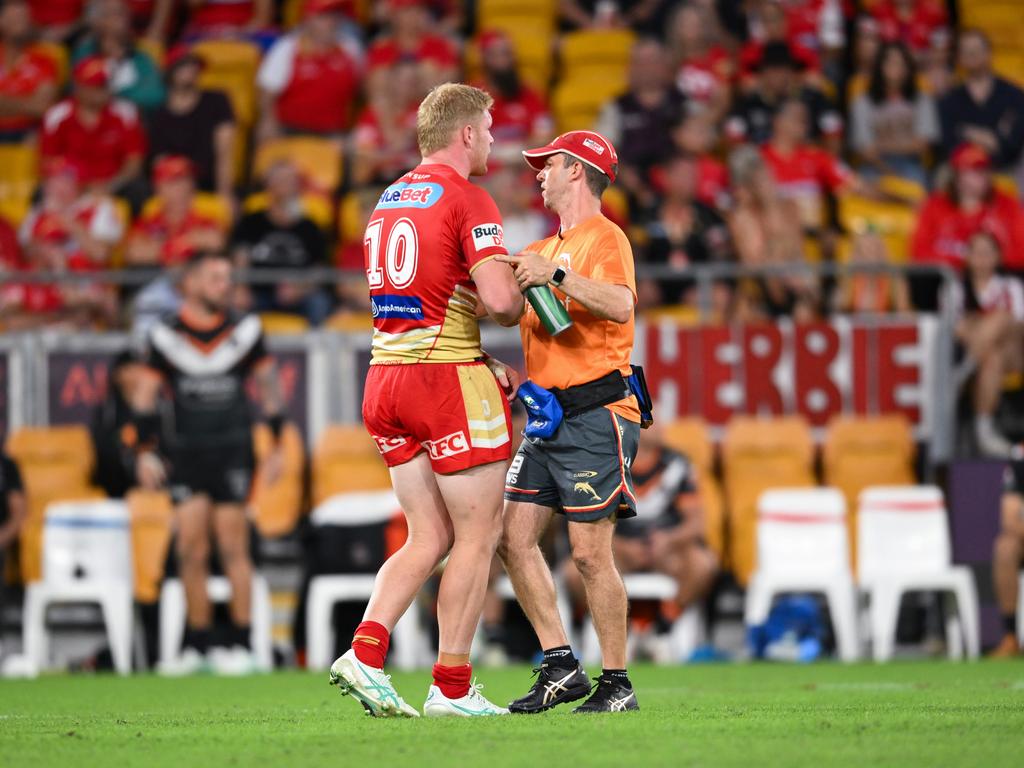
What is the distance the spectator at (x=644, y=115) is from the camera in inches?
600

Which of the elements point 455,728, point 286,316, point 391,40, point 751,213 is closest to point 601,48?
point 391,40

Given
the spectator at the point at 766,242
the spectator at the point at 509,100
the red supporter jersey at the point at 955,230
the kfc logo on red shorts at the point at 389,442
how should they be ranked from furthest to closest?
the spectator at the point at 509,100
the red supporter jersey at the point at 955,230
the spectator at the point at 766,242
the kfc logo on red shorts at the point at 389,442

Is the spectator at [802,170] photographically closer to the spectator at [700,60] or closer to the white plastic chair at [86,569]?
the spectator at [700,60]

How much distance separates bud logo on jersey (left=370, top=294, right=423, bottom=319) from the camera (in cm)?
683

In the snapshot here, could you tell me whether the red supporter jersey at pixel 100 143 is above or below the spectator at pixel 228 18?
below

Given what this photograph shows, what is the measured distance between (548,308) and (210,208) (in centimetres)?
892

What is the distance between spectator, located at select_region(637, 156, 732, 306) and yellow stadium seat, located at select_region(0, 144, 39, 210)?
589 cm

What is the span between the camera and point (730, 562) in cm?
1305

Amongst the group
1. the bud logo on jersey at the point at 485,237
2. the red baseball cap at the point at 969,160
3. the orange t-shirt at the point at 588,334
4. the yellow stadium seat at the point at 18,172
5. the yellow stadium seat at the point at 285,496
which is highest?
the yellow stadium seat at the point at 18,172

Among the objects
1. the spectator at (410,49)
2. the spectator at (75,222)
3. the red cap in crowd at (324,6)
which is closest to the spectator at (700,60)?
the spectator at (410,49)

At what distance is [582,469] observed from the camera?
6.99m

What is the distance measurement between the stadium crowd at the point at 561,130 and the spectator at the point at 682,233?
23 millimetres

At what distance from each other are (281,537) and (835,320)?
4.51 m

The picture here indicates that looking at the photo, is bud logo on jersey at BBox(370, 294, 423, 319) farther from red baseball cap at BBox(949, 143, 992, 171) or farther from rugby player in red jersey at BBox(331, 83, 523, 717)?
red baseball cap at BBox(949, 143, 992, 171)
